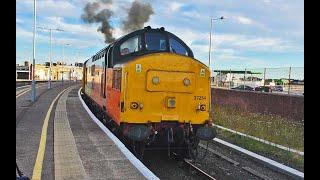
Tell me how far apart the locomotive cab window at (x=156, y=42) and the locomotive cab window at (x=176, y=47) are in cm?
18

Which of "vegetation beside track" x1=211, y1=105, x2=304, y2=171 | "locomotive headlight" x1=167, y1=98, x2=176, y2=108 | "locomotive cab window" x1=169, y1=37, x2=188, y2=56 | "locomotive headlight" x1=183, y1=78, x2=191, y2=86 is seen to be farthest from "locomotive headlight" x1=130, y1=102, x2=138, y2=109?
"vegetation beside track" x1=211, y1=105, x2=304, y2=171

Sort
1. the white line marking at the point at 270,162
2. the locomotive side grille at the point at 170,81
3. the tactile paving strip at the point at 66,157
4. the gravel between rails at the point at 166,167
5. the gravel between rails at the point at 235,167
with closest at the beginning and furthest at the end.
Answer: the tactile paving strip at the point at 66,157
the white line marking at the point at 270,162
the gravel between rails at the point at 235,167
the gravel between rails at the point at 166,167
the locomotive side grille at the point at 170,81

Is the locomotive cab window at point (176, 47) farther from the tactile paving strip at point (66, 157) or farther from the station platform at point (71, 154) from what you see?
the tactile paving strip at point (66, 157)

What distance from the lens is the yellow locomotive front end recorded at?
983cm

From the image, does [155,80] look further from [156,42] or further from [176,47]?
[176,47]

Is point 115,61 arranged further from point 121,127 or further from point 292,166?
point 292,166

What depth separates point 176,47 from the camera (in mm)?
11688

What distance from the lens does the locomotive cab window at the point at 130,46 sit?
11.5m

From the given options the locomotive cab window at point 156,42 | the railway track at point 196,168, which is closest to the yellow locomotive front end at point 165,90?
the railway track at point 196,168

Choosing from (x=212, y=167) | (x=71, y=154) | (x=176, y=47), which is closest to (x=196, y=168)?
(x=212, y=167)

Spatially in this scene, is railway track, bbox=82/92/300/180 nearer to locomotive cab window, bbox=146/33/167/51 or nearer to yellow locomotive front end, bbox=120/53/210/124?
yellow locomotive front end, bbox=120/53/210/124

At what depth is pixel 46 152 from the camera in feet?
31.7

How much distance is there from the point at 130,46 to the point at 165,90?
7.53ft
